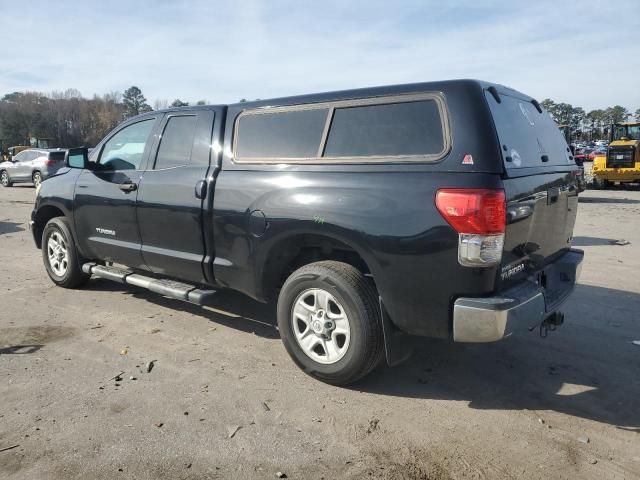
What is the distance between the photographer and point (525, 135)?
372cm

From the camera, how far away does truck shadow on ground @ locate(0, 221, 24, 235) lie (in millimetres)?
10766

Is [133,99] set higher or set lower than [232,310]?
higher

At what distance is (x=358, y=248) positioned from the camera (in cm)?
345

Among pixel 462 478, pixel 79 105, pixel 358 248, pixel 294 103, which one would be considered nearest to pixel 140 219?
pixel 294 103

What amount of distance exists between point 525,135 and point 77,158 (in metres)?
4.38

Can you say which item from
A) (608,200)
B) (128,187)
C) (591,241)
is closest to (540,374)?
(128,187)

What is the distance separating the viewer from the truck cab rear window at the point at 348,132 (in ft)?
10.9

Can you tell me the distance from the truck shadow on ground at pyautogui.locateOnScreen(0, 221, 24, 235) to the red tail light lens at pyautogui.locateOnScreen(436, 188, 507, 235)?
10338mm

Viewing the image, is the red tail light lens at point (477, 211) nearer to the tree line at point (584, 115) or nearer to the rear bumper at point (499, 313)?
the rear bumper at point (499, 313)

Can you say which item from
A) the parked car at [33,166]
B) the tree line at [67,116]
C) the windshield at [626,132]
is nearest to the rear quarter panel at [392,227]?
the parked car at [33,166]

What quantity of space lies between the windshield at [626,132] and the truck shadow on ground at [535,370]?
20789 millimetres

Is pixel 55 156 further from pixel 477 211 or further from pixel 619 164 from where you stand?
pixel 619 164

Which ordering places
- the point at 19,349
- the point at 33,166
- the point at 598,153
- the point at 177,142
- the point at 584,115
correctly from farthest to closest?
the point at 584,115
the point at 598,153
the point at 33,166
the point at 177,142
the point at 19,349

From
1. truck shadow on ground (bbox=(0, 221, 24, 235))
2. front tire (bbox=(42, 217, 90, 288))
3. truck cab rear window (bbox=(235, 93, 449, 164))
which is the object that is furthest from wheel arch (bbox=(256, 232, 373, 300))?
truck shadow on ground (bbox=(0, 221, 24, 235))
